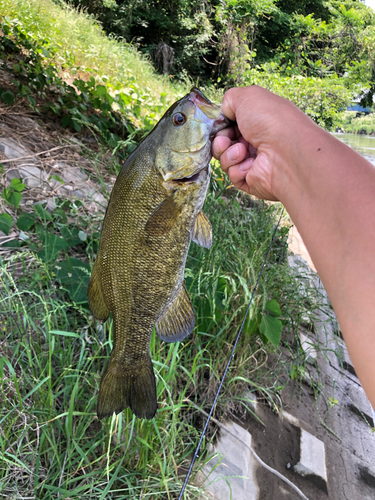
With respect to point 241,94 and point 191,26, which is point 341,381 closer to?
point 241,94

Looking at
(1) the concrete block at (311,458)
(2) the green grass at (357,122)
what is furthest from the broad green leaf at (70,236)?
(2) the green grass at (357,122)

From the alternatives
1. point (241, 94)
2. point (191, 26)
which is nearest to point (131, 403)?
point (241, 94)

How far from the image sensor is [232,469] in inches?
80.0

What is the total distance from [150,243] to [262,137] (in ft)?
1.73

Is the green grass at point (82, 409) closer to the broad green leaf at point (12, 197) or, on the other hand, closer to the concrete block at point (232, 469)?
the concrete block at point (232, 469)

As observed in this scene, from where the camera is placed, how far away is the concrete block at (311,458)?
225 centimetres

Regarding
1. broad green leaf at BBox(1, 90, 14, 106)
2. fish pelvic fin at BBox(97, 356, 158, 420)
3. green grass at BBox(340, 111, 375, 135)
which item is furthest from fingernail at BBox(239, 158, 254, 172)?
green grass at BBox(340, 111, 375, 135)

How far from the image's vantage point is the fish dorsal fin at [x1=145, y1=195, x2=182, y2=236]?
1.07 meters

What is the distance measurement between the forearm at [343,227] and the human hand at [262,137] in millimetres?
71

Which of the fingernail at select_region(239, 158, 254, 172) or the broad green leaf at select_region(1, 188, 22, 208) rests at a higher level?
the fingernail at select_region(239, 158, 254, 172)

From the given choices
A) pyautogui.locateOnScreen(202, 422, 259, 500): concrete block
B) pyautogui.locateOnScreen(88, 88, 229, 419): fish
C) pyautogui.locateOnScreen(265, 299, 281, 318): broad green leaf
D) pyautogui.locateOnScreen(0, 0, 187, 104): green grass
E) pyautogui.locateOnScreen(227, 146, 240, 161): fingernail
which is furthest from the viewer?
pyautogui.locateOnScreen(0, 0, 187, 104): green grass

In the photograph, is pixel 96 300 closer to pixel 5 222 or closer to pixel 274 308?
pixel 5 222

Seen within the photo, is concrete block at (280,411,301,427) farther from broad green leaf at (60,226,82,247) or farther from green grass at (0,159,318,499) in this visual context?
broad green leaf at (60,226,82,247)

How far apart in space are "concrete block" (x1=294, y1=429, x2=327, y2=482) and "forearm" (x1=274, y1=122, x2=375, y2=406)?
192 centimetres
